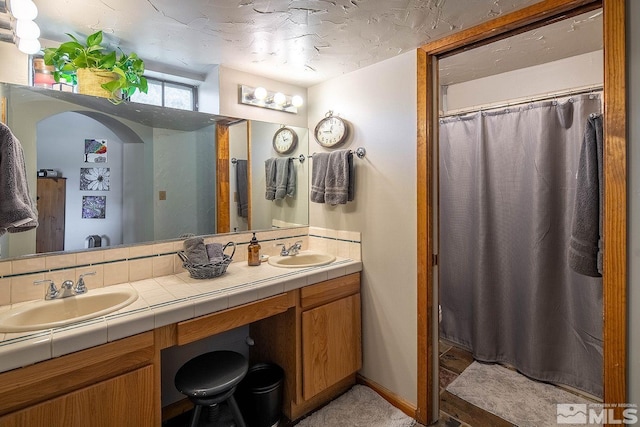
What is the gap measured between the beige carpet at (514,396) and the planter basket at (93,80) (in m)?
2.71

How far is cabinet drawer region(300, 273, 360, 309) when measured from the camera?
1765mm

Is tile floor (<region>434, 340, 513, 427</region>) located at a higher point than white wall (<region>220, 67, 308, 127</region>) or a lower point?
lower

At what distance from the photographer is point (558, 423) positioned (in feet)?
5.76

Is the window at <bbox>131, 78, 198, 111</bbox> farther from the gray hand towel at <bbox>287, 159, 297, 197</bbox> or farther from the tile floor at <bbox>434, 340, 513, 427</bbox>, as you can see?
the tile floor at <bbox>434, 340, 513, 427</bbox>

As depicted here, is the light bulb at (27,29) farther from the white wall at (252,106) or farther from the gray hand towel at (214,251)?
the gray hand towel at (214,251)

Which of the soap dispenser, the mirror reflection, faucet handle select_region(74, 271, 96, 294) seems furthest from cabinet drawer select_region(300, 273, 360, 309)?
faucet handle select_region(74, 271, 96, 294)

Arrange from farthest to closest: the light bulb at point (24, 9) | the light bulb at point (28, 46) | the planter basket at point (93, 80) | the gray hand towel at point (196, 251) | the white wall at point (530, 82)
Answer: the white wall at point (530, 82) < the gray hand towel at point (196, 251) < the planter basket at point (93, 80) < the light bulb at point (28, 46) < the light bulb at point (24, 9)

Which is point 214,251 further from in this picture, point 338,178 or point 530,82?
point 530,82

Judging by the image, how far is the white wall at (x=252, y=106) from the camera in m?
2.03

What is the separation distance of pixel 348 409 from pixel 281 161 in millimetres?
1720

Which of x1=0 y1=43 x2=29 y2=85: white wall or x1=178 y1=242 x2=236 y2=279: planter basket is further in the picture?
x1=178 y1=242 x2=236 y2=279: planter basket

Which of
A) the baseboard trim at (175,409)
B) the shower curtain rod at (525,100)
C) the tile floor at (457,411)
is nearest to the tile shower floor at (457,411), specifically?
the tile floor at (457,411)

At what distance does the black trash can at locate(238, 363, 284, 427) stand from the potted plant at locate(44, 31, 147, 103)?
1.72 m

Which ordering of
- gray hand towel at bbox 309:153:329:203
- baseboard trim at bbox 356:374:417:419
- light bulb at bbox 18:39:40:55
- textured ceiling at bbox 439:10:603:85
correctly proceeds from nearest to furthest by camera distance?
light bulb at bbox 18:39:40:55 < textured ceiling at bbox 439:10:603:85 < baseboard trim at bbox 356:374:417:419 < gray hand towel at bbox 309:153:329:203
